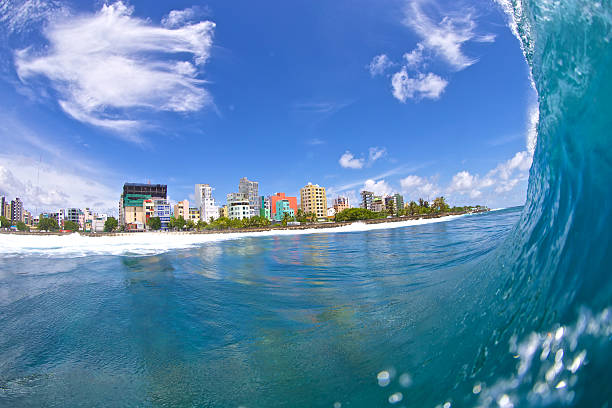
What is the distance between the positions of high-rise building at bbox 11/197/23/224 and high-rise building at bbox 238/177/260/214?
131348 millimetres

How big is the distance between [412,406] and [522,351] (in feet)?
2.86

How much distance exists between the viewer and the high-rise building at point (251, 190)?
126m

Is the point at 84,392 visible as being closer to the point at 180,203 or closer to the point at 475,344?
the point at 475,344

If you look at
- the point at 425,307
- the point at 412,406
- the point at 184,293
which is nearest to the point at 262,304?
the point at 184,293

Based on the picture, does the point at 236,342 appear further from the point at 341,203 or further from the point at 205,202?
the point at 341,203

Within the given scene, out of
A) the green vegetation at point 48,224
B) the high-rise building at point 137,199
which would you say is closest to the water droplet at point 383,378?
the high-rise building at point 137,199

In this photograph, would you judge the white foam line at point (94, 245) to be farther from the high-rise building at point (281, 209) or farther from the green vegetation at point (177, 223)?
the high-rise building at point (281, 209)

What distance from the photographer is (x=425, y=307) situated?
12.5 feet

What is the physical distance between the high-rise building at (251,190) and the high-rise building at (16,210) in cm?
13135

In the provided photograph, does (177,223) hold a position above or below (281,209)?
below

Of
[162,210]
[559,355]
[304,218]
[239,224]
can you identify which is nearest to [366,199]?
[304,218]

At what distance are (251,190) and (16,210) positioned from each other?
143 meters

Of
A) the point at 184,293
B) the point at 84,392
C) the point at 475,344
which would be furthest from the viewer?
the point at 184,293

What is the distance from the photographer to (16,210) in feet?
481
